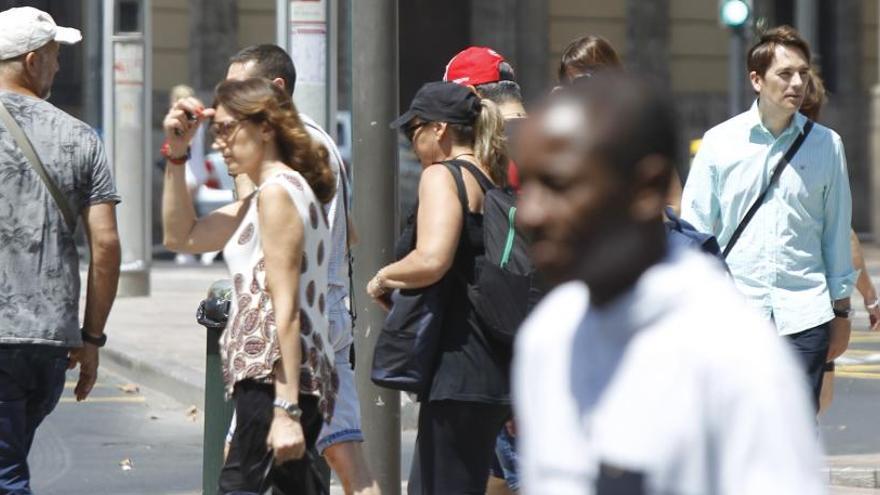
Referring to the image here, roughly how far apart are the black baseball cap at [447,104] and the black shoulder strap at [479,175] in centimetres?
13

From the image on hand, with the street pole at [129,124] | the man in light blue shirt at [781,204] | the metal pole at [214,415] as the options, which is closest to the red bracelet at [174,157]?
the metal pole at [214,415]

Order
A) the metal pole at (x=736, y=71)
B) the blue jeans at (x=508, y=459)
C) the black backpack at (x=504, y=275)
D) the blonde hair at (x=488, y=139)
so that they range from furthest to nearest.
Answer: the metal pole at (x=736, y=71)
the blue jeans at (x=508, y=459)
the blonde hair at (x=488, y=139)
the black backpack at (x=504, y=275)

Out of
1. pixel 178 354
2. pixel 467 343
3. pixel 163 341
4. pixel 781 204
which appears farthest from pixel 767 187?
pixel 163 341

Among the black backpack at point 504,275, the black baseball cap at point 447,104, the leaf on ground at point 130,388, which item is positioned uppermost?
the black baseball cap at point 447,104

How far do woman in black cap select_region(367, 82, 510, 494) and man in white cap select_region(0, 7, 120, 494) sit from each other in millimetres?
811

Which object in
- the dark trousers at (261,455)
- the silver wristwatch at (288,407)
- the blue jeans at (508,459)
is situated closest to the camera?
the silver wristwatch at (288,407)

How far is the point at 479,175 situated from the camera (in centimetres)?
506

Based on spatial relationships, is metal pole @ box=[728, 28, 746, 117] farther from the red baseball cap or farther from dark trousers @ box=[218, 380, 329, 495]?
dark trousers @ box=[218, 380, 329, 495]

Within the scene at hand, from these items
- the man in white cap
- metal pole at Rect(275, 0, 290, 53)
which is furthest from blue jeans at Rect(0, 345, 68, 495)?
metal pole at Rect(275, 0, 290, 53)

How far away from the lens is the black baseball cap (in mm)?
5121

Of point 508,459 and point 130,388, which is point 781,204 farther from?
point 130,388

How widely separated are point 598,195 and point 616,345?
0.17 meters

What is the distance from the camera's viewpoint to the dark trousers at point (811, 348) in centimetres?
602

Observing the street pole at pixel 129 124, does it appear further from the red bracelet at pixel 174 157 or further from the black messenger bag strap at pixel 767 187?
the red bracelet at pixel 174 157
